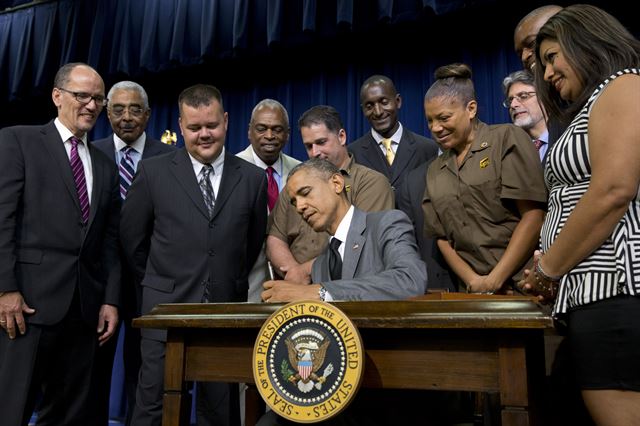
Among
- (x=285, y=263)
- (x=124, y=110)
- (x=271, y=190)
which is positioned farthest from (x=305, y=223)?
(x=124, y=110)

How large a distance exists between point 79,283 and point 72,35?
3.49 meters

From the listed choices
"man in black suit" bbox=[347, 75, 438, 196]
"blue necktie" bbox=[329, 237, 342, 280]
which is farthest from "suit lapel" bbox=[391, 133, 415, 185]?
"blue necktie" bbox=[329, 237, 342, 280]

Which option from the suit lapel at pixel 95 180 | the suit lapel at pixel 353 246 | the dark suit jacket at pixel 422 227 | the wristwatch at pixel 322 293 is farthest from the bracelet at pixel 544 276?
the suit lapel at pixel 95 180

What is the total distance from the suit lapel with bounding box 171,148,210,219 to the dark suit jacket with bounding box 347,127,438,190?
38.6 inches

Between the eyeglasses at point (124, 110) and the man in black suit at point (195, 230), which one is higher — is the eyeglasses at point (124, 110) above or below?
above

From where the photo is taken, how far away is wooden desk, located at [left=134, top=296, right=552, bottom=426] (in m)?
1.31

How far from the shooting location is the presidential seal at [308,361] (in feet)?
4.48

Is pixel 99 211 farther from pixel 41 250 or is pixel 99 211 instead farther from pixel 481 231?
pixel 481 231

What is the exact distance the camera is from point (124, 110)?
3633 millimetres

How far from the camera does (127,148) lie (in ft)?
11.8

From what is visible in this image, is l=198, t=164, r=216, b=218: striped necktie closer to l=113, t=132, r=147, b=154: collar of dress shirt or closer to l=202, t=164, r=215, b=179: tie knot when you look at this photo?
l=202, t=164, r=215, b=179: tie knot

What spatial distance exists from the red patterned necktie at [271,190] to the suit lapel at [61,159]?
0.98 meters

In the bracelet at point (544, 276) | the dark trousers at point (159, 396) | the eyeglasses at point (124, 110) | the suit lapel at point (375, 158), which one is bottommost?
the dark trousers at point (159, 396)

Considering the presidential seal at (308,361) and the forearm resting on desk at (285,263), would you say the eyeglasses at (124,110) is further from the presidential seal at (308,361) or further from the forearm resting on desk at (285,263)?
the presidential seal at (308,361)
